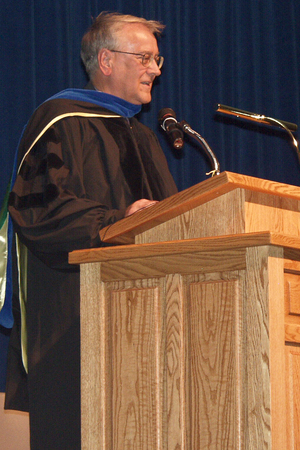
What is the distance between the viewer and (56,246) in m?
2.26

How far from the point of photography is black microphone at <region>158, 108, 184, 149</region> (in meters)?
2.39

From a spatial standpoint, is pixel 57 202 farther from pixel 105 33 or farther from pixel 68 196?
pixel 105 33


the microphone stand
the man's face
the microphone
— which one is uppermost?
the man's face

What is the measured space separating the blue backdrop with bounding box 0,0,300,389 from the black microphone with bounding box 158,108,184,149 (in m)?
1.14

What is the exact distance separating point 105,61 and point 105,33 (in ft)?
0.45

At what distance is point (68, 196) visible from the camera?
7.52ft

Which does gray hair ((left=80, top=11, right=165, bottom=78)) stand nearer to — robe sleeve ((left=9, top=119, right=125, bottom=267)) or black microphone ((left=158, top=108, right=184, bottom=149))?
robe sleeve ((left=9, top=119, right=125, bottom=267))

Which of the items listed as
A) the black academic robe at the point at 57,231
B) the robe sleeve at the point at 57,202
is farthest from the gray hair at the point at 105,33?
the robe sleeve at the point at 57,202

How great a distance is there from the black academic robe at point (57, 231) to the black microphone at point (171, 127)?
0.99 feet

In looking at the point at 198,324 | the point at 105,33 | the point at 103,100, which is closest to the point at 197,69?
the point at 105,33

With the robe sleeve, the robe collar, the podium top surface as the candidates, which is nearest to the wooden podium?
the podium top surface

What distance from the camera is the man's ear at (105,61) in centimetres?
303

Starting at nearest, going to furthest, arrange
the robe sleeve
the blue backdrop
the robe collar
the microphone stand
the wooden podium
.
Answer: the wooden podium → the robe sleeve → the microphone stand → the robe collar → the blue backdrop

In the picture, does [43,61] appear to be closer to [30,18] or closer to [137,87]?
[30,18]
